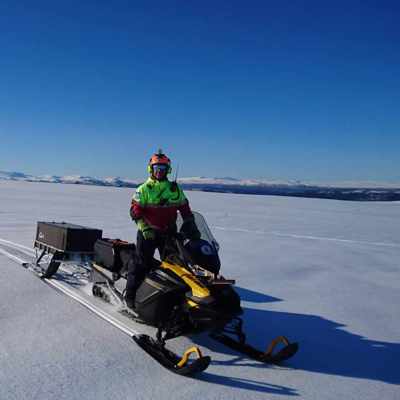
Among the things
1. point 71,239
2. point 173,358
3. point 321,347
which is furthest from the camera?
point 71,239

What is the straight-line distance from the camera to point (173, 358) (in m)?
3.85

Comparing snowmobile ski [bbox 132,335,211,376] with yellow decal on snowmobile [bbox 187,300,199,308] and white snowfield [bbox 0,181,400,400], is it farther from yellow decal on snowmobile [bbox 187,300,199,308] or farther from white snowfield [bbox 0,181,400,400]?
yellow decal on snowmobile [bbox 187,300,199,308]

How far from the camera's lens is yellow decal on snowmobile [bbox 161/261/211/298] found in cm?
394

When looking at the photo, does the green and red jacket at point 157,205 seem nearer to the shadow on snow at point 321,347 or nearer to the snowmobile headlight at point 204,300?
the snowmobile headlight at point 204,300

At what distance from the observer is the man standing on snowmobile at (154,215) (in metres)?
4.60

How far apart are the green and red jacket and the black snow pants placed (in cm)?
15

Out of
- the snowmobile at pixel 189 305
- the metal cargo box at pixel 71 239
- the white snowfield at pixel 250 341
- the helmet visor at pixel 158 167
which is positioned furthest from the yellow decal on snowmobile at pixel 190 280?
the metal cargo box at pixel 71 239

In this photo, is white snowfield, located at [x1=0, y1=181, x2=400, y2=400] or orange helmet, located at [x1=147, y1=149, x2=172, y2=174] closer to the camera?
white snowfield, located at [x1=0, y1=181, x2=400, y2=400]

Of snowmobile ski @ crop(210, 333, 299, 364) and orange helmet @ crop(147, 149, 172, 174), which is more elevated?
orange helmet @ crop(147, 149, 172, 174)

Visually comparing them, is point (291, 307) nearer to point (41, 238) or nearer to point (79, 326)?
point (79, 326)

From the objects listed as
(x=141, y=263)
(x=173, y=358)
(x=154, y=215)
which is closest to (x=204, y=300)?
(x=173, y=358)

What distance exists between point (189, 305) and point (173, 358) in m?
0.49

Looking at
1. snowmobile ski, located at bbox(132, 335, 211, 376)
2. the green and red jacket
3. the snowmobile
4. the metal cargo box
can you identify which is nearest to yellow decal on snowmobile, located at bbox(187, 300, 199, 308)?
the snowmobile

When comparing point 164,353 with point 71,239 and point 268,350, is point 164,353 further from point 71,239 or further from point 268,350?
point 71,239
